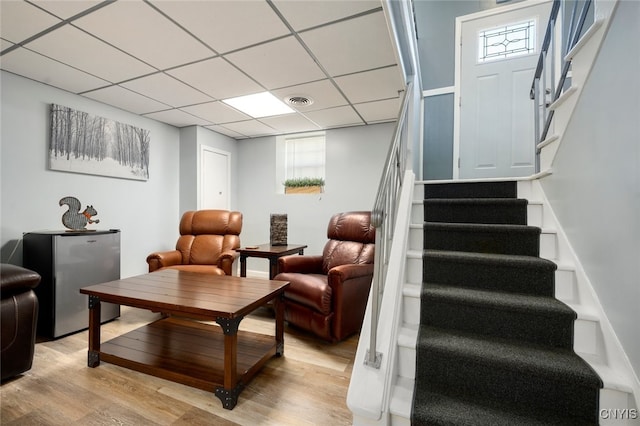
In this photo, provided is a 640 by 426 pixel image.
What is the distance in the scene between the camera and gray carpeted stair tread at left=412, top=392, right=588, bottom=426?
3.36ft

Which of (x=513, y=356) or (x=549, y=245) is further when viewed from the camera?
(x=549, y=245)

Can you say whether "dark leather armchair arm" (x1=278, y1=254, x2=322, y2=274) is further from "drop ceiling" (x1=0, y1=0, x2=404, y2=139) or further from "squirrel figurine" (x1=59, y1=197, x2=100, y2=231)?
"squirrel figurine" (x1=59, y1=197, x2=100, y2=231)

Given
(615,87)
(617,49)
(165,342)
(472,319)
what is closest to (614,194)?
(615,87)

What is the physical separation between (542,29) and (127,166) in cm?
485

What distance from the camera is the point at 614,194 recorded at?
1.10 m

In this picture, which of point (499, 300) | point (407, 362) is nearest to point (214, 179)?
point (407, 362)

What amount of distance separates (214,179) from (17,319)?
2970mm

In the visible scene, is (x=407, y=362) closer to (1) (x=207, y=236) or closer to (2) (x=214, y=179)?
(1) (x=207, y=236)

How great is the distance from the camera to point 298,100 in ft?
10.4

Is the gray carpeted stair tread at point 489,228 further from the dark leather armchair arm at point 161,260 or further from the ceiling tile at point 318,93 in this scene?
the dark leather armchair arm at point 161,260

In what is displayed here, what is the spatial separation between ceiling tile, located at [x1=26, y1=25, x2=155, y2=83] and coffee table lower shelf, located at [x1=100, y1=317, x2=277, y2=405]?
222 centimetres

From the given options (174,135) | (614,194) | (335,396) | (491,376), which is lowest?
(335,396)

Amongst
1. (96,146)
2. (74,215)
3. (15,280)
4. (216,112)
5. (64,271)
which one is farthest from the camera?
(216,112)

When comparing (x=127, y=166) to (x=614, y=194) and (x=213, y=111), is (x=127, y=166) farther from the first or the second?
(x=614, y=194)
